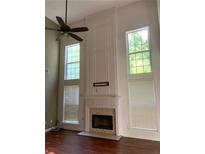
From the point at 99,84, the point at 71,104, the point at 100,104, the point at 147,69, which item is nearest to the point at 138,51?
the point at 147,69

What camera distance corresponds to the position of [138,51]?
455cm

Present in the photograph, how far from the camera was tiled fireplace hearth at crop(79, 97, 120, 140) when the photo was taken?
14.6ft

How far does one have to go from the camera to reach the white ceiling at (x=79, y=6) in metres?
4.54

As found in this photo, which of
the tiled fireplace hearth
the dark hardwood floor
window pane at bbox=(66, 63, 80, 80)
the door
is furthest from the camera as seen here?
window pane at bbox=(66, 63, 80, 80)

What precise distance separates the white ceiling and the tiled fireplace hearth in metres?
3.16

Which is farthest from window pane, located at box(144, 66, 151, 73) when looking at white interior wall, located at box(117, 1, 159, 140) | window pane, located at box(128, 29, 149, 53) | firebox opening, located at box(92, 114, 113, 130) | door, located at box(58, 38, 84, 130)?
door, located at box(58, 38, 84, 130)

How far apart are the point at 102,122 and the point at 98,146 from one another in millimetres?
1290

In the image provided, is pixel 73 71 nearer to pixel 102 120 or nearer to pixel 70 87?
pixel 70 87

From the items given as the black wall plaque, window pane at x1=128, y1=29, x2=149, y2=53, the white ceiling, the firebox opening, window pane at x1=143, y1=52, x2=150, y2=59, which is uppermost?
the white ceiling

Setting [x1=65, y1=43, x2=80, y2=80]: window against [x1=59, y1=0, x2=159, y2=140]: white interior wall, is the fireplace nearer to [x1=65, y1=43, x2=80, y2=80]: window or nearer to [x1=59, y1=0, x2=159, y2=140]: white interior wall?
[x1=59, y1=0, x2=159, y2=140]: white interior wall

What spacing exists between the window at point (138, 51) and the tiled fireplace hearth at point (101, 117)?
1231 mm

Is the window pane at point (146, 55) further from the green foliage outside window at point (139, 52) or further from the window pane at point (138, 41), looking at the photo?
the window pane at point (138, 41)

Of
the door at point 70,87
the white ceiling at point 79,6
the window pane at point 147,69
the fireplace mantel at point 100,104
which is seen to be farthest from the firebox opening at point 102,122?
the white ceiling at point 79,6
